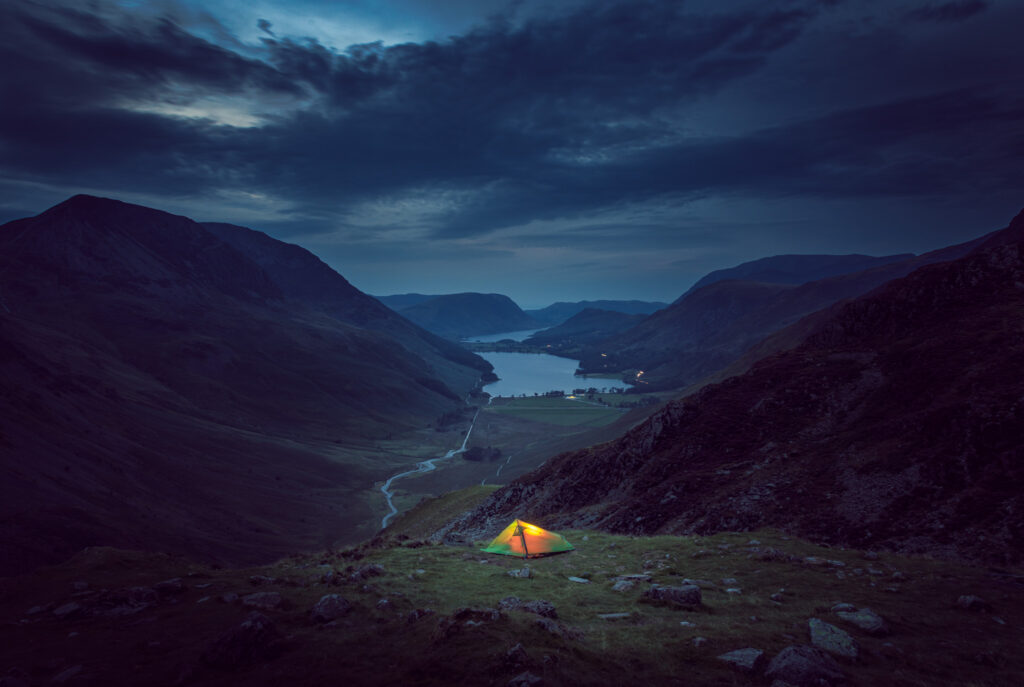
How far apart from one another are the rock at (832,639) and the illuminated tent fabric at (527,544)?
47.0 ft

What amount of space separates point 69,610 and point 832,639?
21685 millimetres

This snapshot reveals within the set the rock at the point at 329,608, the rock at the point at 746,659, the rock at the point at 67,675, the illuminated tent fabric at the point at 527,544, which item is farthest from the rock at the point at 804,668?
the illuminated tent fabric at the point at 527,544

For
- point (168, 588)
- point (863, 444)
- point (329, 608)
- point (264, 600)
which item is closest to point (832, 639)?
point (329, 608)

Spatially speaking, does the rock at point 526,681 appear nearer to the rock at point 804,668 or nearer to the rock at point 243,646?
the rock at point 804,668

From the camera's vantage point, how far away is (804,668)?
1044cm

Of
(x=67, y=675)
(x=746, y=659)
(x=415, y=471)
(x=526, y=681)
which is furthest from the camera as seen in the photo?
(x=415, y=471)

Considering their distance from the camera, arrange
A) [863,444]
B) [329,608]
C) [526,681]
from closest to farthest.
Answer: [526,681] < [329,608] < [863,444]

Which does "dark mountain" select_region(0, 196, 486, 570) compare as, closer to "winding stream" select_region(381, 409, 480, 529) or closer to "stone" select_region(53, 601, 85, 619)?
"winding stream" select_region(381, 409, 480, 529)

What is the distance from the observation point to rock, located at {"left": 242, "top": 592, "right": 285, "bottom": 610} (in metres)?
15.5

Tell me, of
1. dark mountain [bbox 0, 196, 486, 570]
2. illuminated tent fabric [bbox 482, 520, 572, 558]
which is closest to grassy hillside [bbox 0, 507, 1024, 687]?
illuminated tent fabric [bbox 482, 520, 572, 558]

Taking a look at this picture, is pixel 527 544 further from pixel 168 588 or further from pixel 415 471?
pixel 415 471

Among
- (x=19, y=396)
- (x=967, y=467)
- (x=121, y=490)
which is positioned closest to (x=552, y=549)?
(x=967, y=467)

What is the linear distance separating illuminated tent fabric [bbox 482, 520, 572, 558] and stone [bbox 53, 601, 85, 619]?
16534 mm

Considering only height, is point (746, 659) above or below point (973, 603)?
above
